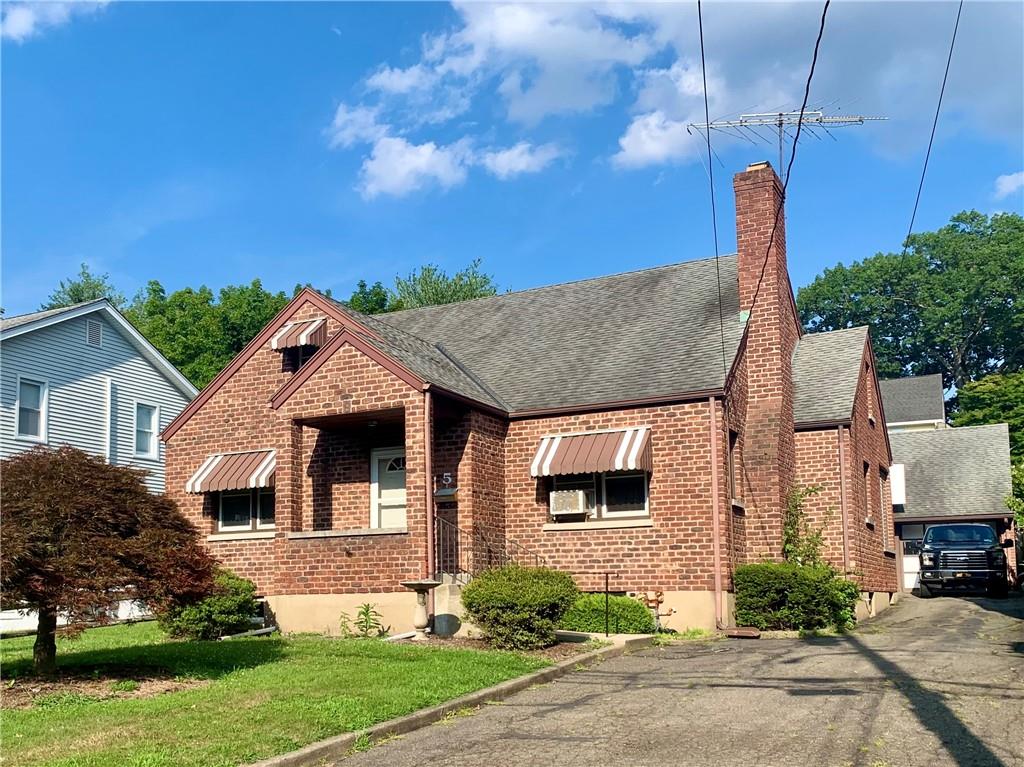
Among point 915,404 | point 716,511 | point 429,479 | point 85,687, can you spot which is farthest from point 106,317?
point 915,404

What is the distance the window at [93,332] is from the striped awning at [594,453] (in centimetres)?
1607

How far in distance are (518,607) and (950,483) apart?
889 inches

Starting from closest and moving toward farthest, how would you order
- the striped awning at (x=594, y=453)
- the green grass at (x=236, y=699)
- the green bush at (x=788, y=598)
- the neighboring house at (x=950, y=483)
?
1. the green grass at (x=236, y=699)
2. the green bush at (x=788, y=598)
3. the striped awning at (x=594, y=453)
4. the neighboring house at (x=950, y=483)

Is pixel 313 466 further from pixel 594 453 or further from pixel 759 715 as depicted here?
pixel 759 715

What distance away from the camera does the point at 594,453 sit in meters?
17.9

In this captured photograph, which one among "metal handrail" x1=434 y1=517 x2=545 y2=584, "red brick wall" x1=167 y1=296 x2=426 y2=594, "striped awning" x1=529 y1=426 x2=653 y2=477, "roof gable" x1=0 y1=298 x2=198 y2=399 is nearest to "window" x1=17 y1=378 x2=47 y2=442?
"roof gable" x1=0 y1=298 x2=198 y2=399

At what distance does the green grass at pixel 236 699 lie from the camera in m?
7.95

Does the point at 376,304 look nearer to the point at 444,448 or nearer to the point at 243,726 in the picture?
the point at 444,448

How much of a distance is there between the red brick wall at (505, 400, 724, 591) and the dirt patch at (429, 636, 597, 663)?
10.6 ft

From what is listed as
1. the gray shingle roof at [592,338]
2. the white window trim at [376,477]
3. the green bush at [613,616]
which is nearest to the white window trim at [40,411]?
the gray shingle roof at [592,338]

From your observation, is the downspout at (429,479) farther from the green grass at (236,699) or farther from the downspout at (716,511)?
the downspout at (716,511)

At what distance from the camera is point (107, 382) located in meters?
29.0

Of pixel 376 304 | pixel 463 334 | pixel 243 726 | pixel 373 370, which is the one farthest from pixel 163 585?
pixel 376 304

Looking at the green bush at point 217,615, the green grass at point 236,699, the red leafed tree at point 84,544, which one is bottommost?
the green grass at point 236,699
